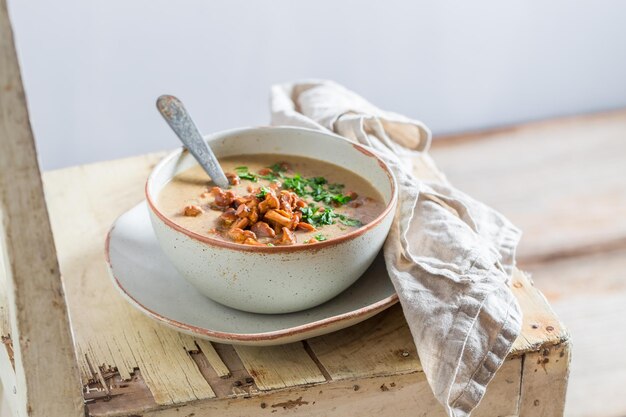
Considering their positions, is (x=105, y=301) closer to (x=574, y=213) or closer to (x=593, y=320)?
(x=593, y=320)

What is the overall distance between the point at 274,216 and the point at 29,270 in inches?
10.3

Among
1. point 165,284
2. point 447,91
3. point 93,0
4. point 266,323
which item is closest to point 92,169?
point 165,284

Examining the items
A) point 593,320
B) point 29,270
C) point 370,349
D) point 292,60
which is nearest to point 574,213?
point 593,320

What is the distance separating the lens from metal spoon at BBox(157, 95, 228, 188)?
991 millimetres

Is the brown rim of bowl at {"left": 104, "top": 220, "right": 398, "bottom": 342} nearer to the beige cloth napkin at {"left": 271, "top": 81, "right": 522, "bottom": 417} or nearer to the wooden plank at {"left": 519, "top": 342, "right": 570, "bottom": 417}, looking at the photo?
the beige cloth napkin at {"left": 271, "top": 81, "right": 522, "bottom": 417}

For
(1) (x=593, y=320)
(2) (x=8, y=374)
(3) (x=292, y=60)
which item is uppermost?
(2) (x=8, y=374)

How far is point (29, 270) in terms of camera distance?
706mm

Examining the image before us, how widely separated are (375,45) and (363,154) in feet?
4.24

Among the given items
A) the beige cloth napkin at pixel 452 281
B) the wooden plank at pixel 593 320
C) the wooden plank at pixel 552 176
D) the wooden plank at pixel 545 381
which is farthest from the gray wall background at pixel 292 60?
the wooden plank at pixel 545 381

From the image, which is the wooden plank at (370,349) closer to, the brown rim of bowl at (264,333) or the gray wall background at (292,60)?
the brown rim of bowl at (264,333)

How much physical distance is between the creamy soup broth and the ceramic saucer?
0.23 ft

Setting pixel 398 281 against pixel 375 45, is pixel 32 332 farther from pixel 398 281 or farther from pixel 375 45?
pixel 375 45

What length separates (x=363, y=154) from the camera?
3.38 feet

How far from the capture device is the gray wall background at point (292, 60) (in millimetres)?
2058
